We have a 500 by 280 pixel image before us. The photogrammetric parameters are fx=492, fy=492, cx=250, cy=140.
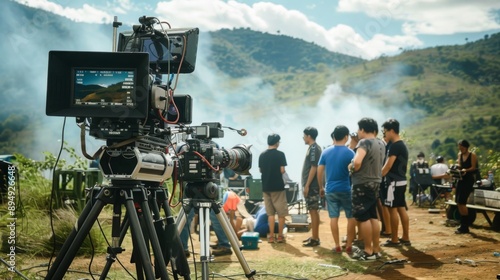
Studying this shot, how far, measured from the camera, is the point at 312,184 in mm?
7367

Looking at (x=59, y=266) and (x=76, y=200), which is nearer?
(x=59, y=266)

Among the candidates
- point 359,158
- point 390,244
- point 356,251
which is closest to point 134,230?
point 359,158

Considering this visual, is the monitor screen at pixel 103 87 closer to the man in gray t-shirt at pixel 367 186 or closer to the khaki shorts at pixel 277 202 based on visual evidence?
the man in gray t-shirt at pixel 367 186

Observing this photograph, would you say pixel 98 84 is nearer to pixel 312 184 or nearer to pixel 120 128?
pixel 120 128

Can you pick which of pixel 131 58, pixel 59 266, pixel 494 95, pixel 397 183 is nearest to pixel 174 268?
pixel 59 266

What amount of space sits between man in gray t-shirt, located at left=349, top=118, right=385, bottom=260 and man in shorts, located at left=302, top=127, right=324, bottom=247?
3.56ft

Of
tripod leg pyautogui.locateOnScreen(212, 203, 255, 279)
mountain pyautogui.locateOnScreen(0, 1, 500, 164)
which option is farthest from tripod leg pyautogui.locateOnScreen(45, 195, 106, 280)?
mountain pyautogui.locateOnScreen(0, 1, 500, 164)

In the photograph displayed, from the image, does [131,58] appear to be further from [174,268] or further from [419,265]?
[419,265]

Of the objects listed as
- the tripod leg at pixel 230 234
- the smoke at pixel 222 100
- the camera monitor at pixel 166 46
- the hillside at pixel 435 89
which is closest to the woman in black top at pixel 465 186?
the tripod leg at pixel 230 234

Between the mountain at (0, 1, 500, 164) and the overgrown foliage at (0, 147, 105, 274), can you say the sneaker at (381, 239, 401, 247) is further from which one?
the mountain at (0, 1, 500, 164)

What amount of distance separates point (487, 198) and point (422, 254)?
2894 mm

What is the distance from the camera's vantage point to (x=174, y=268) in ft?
9.99

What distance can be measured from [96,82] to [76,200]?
521cm

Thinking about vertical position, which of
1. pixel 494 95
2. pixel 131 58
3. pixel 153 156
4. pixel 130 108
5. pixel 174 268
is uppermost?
pixel 494 95
